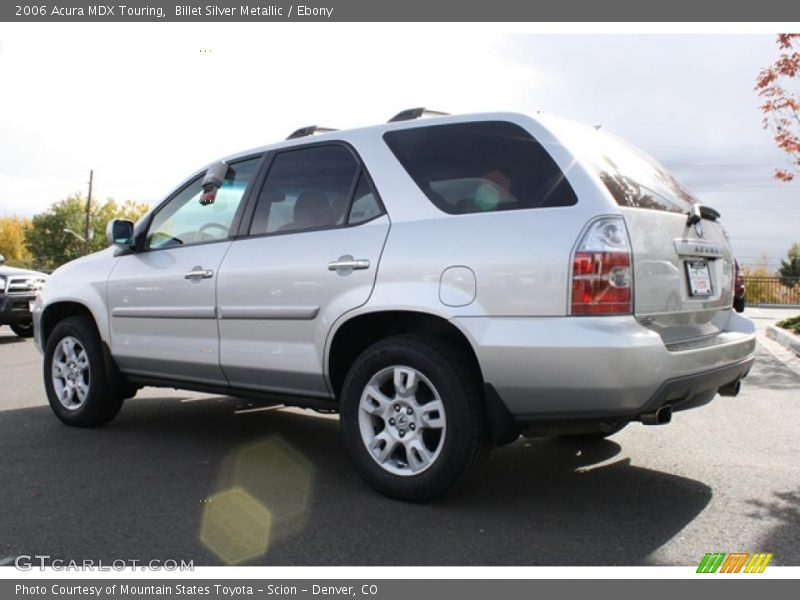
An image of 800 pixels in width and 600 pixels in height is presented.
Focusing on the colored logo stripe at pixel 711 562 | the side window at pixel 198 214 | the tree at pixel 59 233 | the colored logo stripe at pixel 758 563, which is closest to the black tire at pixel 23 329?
the side window at pixel 198 214

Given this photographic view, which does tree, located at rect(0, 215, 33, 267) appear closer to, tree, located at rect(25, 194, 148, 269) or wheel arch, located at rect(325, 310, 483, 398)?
tree, located at rect(25, 194, 148, 269)

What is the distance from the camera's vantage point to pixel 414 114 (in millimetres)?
4145

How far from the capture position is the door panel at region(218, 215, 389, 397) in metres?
3.91

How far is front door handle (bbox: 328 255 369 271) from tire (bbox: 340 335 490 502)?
1.31ft

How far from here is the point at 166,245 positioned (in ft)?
16.8

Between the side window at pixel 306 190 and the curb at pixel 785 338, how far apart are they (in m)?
8.59

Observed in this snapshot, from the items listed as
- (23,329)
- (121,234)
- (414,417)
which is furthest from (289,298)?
(23,329)

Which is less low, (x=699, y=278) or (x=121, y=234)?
(x=121, y=234)

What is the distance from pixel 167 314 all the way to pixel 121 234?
2.61 ft

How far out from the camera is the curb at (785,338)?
1092 cm

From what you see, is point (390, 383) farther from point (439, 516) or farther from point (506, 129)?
point (506, 129)

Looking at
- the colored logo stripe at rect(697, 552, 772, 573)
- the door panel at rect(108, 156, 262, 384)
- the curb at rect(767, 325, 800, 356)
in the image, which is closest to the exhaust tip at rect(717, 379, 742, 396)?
the colored logo stripe at rect(697, 552, 772, 573)

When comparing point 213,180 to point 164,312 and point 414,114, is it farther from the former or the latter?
point 414,114

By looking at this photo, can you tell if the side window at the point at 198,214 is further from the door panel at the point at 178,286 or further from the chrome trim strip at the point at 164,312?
the chrome trim strip at the point at 164,312
